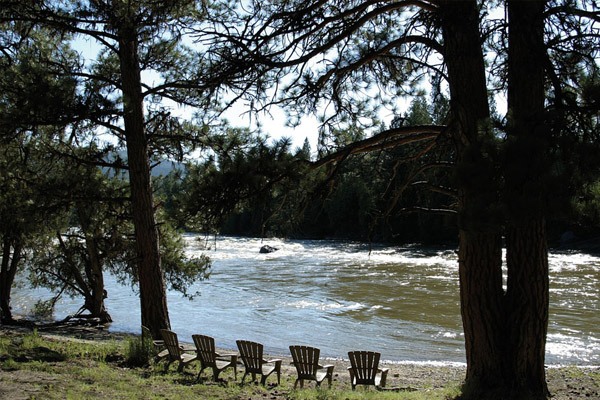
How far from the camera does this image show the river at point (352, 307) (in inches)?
572

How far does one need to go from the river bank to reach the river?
4.57 ft

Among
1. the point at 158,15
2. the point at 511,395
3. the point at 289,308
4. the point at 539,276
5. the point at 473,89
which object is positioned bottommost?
the point at 289,308

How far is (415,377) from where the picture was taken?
10320mm

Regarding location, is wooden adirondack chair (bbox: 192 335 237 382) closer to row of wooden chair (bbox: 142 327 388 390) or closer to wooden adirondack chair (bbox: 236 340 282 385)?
row of wooden chair (bbox: 142 327 388 390)

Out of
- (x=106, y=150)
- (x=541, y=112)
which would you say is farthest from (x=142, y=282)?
(x=541, y=112)

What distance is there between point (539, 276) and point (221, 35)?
12.3 ft

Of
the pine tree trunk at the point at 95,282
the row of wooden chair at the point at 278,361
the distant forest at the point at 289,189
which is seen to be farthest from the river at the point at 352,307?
the distant forest at the point at 289,189

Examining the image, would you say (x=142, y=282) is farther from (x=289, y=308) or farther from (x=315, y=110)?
(x=289, y=308)

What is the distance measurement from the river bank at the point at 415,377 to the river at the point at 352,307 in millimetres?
1394

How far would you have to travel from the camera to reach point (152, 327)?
9.59m

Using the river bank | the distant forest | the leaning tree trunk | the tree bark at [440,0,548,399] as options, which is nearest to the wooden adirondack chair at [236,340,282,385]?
the river bank

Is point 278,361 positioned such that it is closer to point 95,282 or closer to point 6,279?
point 95,282

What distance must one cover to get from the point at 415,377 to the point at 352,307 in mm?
9023

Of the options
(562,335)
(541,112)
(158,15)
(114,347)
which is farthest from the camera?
(562,335)
